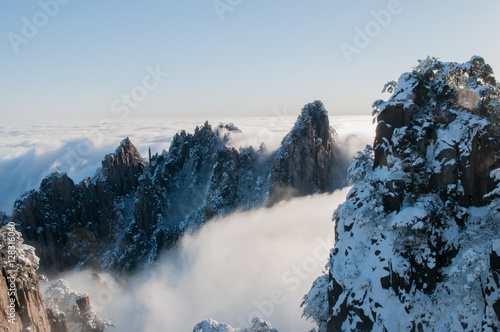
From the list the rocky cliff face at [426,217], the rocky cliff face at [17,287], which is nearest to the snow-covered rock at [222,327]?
the rocky cliff face at [426,217]

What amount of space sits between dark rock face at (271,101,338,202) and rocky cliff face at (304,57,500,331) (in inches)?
2743

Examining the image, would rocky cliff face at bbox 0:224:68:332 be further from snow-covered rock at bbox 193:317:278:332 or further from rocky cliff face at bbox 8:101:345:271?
rocky cliff face at bbox 8:101:345:271

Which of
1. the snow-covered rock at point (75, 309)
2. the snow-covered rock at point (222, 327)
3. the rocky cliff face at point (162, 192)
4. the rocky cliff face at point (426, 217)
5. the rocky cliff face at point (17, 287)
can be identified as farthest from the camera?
the rocky cliff face at point (162, 192)

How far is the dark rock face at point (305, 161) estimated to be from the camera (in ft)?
349

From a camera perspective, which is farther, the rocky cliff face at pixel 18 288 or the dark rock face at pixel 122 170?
the dark rock face at pixel 122 170

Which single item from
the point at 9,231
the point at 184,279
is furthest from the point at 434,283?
the point at 184,279

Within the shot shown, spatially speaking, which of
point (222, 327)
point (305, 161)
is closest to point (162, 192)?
point (305, 161)

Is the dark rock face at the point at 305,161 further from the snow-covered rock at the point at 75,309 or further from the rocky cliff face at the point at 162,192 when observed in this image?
the snow-covered rock at the point at 75,309

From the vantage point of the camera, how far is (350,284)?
3259 cm

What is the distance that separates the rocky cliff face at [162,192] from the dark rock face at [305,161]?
345 mm

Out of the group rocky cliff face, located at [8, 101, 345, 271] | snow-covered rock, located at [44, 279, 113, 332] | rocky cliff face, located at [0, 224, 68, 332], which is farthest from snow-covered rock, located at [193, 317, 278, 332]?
rocky cliff face, located at [8, 101, 345, 271]

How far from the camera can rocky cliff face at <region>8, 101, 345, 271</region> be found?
10756 centimetres

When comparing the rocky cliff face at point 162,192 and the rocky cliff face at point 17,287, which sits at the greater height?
the rocky cliff face at point 17,287

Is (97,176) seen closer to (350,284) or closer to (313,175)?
(313,175)
